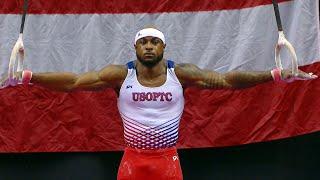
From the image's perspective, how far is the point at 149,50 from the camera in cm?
304

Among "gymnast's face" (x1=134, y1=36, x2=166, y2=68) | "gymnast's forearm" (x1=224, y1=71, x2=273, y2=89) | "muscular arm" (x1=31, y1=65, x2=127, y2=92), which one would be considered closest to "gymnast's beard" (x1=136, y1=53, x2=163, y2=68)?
"gymnast's face" (x1=134, y1=36, x2=166, y2=68)

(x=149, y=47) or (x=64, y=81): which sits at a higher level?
(x=149, y=47)

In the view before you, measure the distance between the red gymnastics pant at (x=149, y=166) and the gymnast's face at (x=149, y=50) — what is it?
48 centimetres

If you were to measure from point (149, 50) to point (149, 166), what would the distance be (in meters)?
0.63


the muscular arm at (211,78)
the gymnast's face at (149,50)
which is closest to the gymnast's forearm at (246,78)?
the muscular arm at (211,78)

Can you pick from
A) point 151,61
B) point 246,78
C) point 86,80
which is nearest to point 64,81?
point 86,80

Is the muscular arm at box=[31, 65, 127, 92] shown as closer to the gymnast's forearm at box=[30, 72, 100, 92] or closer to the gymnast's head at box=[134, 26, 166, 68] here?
the gymnast's forearm at box=[30, 72, 100, 92]

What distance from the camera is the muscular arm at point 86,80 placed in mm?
3014

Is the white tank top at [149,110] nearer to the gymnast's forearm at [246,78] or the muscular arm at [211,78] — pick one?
the muscular arm at [211,78]

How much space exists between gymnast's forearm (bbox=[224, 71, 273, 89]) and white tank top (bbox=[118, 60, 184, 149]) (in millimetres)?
284

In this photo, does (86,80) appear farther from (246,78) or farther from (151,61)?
(246,78)

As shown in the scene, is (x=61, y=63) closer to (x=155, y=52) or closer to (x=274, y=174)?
(x=155, y=52)

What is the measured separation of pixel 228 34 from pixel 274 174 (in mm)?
1120

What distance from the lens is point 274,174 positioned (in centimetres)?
415
